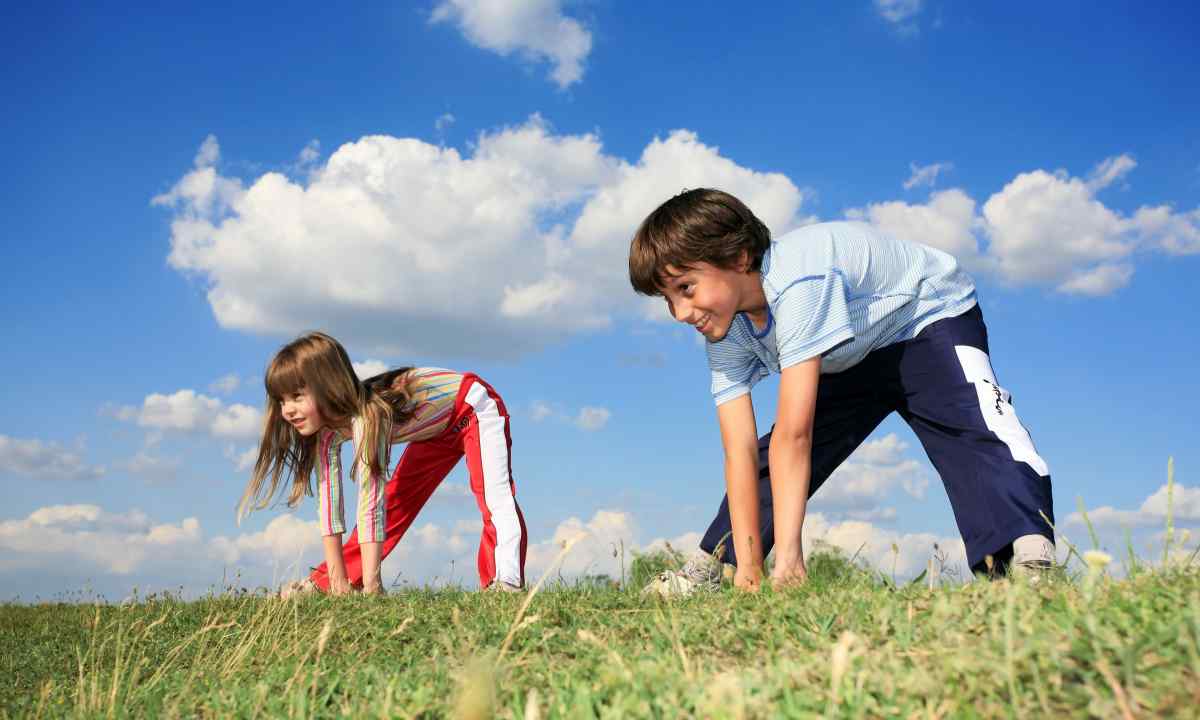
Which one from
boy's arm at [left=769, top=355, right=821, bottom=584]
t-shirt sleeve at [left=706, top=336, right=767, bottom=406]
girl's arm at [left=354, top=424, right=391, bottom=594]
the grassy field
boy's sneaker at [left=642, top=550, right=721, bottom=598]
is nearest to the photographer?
the grassy field

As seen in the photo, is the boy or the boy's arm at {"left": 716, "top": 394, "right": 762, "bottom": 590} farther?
the boy's arm at {"left": 716, "top": 394, "right": 762, "bottom": 590}

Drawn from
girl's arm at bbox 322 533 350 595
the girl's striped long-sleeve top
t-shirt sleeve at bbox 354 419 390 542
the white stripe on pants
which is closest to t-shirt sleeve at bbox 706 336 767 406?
the white stripe on pants

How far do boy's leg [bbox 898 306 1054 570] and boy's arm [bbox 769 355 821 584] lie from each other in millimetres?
921

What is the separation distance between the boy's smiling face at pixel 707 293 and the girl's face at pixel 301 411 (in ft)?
11.1

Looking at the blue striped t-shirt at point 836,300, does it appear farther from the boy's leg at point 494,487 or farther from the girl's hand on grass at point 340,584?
the girl's hand on grass at point 340,584

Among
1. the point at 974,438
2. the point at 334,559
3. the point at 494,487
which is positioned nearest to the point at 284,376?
the point at 334,559

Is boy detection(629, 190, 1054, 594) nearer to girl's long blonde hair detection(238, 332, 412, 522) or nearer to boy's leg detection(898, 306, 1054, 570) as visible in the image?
boy's leg detection(898, 306, 1054, 570)

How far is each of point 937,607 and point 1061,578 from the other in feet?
4.54

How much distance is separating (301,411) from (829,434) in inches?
153

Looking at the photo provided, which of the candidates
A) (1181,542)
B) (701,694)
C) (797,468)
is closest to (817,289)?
(797,468)

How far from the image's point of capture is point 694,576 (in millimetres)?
5504

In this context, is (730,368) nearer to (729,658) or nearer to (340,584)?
(729,658)

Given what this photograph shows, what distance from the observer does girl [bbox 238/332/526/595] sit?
274 inches

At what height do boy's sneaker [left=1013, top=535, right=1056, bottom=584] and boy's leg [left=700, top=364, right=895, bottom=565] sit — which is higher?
boy's leg [left=700, top=364, right=895, bottom=565]
